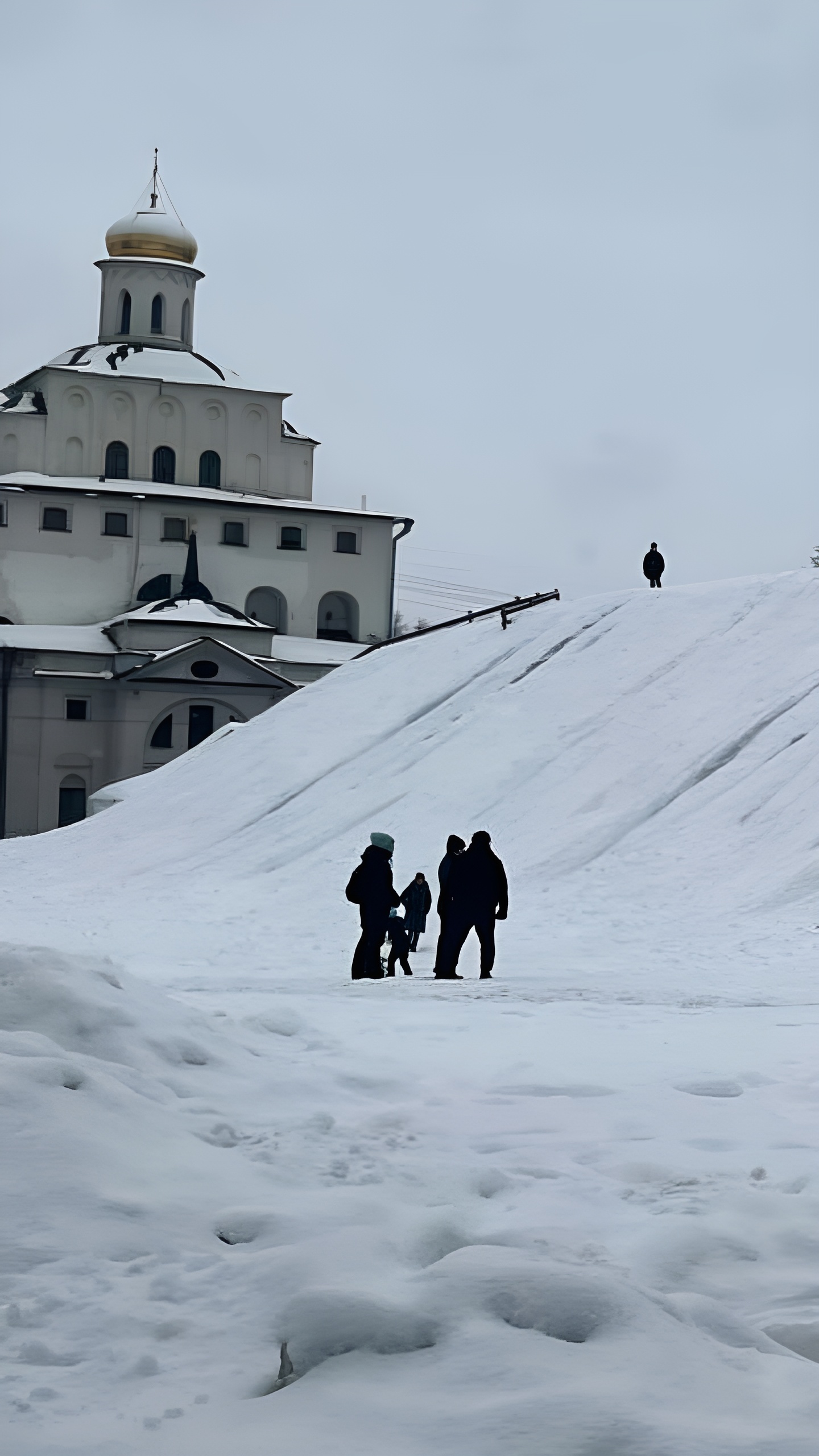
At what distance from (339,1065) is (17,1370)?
13.0ft

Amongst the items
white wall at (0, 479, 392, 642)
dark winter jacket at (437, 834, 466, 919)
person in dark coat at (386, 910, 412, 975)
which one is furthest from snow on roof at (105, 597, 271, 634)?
dark winter jacket at (437, 834, 466, 919)

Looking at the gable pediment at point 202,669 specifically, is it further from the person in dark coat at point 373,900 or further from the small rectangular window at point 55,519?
the person in dark coat at point 373,900

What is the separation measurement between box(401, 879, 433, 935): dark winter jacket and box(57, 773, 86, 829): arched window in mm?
34616

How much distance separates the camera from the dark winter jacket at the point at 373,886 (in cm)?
1386

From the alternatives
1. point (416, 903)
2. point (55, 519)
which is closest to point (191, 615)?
point (55, 519)

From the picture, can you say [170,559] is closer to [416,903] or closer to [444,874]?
[416,903]

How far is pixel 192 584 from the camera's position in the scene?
5481 centimetres

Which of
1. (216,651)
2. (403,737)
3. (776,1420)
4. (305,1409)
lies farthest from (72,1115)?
(216,651)

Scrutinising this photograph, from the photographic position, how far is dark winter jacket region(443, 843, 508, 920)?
1390cm

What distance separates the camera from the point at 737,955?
53.1 ft

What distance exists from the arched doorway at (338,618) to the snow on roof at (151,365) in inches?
322

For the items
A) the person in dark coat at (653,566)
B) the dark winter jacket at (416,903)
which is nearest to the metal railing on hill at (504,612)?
the person in dark coat at (653,566)

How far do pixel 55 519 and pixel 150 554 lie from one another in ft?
11.6

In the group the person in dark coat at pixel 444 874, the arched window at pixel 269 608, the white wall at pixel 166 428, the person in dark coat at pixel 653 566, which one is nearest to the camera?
the person in dark coat at pixel 444 874
